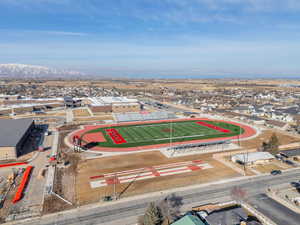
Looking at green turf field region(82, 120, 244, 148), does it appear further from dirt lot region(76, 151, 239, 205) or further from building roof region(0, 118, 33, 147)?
building roof region(0, 118, 33, 147)

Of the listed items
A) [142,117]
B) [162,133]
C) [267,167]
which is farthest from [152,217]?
[142,117]

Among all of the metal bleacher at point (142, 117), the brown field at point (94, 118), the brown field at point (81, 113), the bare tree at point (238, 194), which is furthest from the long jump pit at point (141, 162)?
the brown field at point (81, 113)

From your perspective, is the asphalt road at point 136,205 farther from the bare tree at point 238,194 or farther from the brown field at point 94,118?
the brown field at point 94,118

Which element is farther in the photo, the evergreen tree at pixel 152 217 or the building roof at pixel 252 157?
the building roof at pixel 252 157

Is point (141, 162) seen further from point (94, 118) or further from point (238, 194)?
point (94, 118)

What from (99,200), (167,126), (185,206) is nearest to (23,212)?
(99,200)

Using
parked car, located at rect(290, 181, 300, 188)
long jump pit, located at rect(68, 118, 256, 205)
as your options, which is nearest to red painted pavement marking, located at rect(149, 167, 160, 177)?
long jump pit, located at rect(68, 118, 256, 205)
